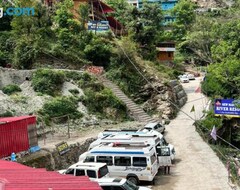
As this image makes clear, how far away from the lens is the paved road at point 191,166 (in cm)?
1891

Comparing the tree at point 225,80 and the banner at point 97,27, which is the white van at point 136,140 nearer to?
the tree at point 225,80

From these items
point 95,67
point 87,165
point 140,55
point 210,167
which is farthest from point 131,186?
point 140,55

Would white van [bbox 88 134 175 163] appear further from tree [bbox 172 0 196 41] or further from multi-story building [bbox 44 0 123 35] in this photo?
tree [bbox 172 0 196 41]

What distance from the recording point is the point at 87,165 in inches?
675

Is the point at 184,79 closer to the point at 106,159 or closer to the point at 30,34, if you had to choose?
the point at 30,34

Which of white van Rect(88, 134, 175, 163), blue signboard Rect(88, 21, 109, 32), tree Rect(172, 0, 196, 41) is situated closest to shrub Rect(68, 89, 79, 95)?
white van Rect(88, 134, 175, 163)

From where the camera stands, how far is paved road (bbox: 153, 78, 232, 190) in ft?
62.0

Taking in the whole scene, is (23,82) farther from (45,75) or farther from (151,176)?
(151,176)

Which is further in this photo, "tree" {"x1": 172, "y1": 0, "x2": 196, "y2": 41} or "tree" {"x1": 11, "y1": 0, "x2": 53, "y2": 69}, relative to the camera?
"tree" {"x1": 172, "y1": 0, "x2": 196, "y2": 41}

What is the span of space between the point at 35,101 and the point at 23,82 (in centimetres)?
445

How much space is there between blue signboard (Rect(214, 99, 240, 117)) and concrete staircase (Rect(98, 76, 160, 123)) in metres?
5.99

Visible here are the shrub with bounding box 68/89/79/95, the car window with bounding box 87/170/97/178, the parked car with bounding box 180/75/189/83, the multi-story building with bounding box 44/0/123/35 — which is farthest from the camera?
the parked car with bounding box 180/75/189/83

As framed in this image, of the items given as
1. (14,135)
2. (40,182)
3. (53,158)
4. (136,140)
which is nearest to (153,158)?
(136,140)

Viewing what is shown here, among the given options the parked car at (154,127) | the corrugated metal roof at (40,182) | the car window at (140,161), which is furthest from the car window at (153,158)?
the corrugated metal roof at (40,182)
